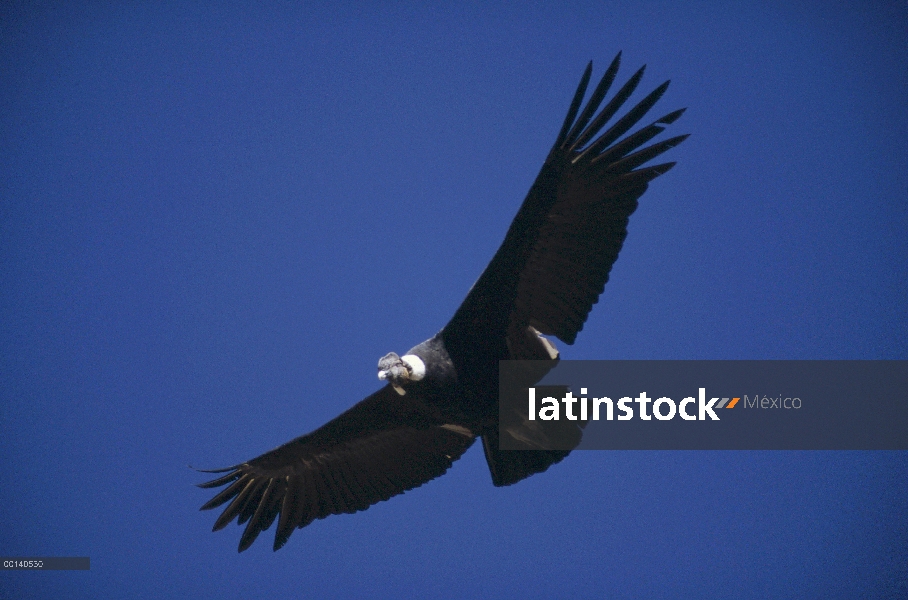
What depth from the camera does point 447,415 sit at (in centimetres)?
794

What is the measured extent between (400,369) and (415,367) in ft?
0.46

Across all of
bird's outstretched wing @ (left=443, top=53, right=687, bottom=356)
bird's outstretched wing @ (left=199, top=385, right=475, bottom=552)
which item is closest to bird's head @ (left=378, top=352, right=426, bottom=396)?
bird's outstretched wing @ (left=443, top=53, right=687, bottom=356)

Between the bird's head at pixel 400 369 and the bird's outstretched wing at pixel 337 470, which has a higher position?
the bird's head at pixel 400 369

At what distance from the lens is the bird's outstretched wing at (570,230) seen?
6816 mm

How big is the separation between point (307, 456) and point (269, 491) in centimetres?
56

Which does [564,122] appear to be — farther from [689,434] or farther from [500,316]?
[689,434]

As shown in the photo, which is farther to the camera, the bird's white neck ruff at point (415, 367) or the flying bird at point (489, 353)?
the bird's white neck ruff at point (415, 367)

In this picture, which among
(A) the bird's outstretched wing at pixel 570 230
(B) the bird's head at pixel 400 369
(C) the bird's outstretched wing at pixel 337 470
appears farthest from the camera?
(C) the bird's outstretched wing at pixel 337 470

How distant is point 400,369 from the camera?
7.37m

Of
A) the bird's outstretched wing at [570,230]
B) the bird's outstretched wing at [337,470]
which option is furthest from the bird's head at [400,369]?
the bird's outstretched wing at [337,470]

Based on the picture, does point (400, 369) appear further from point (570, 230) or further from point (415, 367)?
point (570, 230)

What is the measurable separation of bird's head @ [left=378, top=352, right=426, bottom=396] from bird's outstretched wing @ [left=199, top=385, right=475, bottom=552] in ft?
3.79

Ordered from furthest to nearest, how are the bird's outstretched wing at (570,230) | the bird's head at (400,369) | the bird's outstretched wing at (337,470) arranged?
the bird's outstretched wing at (337,470)
the bird's head at (400,369)
the bird's outstretched wing at (570,230)

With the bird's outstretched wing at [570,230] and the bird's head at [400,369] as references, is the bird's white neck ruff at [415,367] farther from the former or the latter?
the bird's outstretched wing at [570,230]
